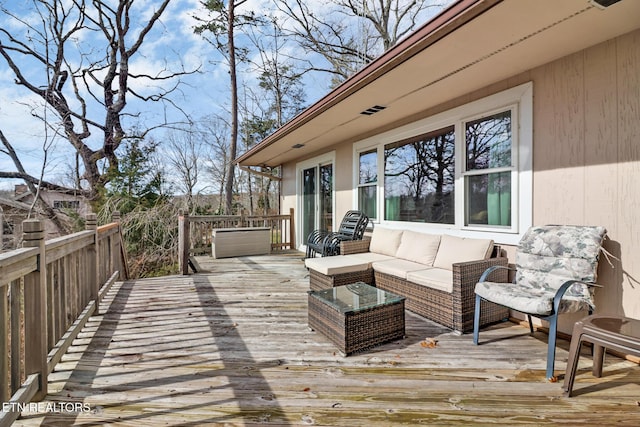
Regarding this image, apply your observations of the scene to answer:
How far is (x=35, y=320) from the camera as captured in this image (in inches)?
72.1

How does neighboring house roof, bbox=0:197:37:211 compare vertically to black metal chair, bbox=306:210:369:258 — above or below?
above

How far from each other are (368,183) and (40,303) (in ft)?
14.6

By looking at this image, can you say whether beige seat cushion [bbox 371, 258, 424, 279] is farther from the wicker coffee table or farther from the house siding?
the house siding

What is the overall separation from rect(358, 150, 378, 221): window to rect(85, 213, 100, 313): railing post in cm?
381

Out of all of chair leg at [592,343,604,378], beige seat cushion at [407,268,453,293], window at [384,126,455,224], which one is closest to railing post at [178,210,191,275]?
window at [384,126,455,224]

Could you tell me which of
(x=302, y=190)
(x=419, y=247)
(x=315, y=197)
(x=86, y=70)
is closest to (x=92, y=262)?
(x=419, y=247)

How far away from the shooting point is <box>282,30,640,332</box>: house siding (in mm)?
2318

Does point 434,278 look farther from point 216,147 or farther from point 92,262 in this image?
point 216,147

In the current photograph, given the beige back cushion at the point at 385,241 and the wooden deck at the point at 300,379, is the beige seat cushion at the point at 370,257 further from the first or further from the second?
the wooden deck at the point at 300,379

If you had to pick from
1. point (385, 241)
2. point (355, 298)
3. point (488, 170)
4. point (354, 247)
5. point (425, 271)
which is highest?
point (488, 170)

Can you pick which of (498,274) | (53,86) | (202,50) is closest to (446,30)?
(498,274)

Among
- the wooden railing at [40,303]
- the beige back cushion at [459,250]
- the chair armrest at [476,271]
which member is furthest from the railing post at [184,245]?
the chair armrest at [476,271]

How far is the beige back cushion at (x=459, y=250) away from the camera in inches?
123

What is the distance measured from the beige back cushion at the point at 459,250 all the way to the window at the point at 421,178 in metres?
0.43
